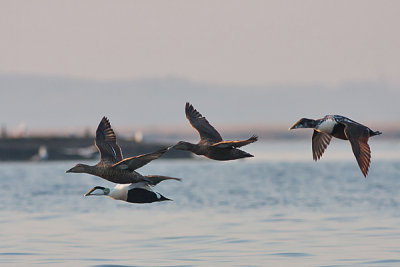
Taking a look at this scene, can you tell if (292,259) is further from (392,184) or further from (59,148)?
(59,148)

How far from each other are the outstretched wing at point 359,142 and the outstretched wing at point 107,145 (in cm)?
473

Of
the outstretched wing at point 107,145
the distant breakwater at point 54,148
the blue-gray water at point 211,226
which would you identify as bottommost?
the blue-gray water at point 211,226

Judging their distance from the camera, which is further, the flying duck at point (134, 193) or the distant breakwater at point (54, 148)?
the distant breakwater at point (54, 148)

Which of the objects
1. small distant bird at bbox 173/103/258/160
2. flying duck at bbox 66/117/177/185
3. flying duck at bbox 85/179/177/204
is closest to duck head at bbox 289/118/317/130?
small distant bird at bbox 173/103/258/160

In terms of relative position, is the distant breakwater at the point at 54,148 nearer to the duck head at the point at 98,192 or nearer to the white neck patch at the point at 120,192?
the duck head at the point at 98,192

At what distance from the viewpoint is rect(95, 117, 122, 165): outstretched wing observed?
1638 cm

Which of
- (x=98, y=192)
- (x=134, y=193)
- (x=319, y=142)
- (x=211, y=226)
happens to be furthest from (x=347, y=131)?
(x=211, y=226)

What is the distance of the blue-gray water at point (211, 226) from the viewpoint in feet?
68.4

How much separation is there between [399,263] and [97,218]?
1298 cm

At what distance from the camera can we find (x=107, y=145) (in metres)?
17.0

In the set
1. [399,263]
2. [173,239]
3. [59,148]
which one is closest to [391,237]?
[399,263]

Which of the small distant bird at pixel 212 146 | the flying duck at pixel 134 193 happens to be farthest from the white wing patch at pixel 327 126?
the flying duck at pixel 134 193

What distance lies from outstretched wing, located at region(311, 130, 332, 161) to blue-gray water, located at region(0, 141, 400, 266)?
15.9 ft

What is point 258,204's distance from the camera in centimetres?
3497
